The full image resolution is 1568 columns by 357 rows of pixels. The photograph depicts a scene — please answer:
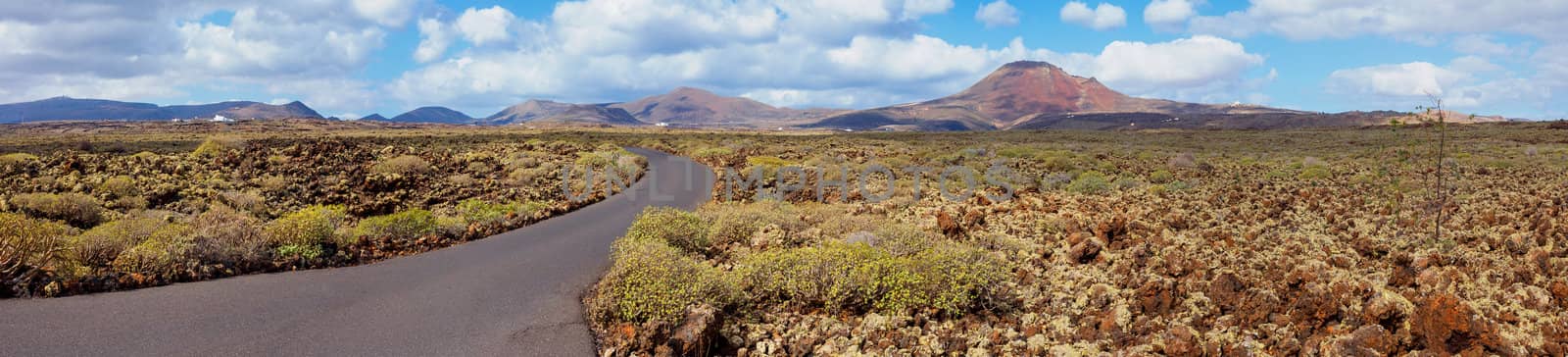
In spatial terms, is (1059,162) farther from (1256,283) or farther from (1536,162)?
(1256,283)

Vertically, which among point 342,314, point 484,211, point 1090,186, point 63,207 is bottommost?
point 342,314

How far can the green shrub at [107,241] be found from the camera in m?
8.59

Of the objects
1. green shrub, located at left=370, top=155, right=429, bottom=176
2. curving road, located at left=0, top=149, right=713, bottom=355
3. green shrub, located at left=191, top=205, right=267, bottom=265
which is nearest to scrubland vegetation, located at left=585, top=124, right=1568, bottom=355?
curving road, located at left=0, top=149, right=713, bottom=355

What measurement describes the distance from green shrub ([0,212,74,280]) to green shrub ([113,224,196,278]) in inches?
23.2

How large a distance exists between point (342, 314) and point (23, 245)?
392 centimetres

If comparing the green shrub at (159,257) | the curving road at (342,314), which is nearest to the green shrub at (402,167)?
the green shrub at (159,257)

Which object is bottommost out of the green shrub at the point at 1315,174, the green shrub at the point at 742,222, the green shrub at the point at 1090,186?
the green shrub at the point at 742,222

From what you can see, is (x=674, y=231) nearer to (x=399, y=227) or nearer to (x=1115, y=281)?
(x=399, y=227)

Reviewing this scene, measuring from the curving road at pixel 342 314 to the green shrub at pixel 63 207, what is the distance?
8530 millimetres

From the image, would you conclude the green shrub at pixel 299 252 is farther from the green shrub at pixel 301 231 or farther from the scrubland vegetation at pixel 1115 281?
the scrubland vegetation at pixel 1115 281

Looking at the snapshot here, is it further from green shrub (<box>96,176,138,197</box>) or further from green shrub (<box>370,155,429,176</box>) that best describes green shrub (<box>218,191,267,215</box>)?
green shrub (<box>370,155,429,176</box>)

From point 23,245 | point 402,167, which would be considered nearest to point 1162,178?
point 23,245

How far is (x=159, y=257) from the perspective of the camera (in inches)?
335

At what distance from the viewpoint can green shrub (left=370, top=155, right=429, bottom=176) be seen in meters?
24.4
